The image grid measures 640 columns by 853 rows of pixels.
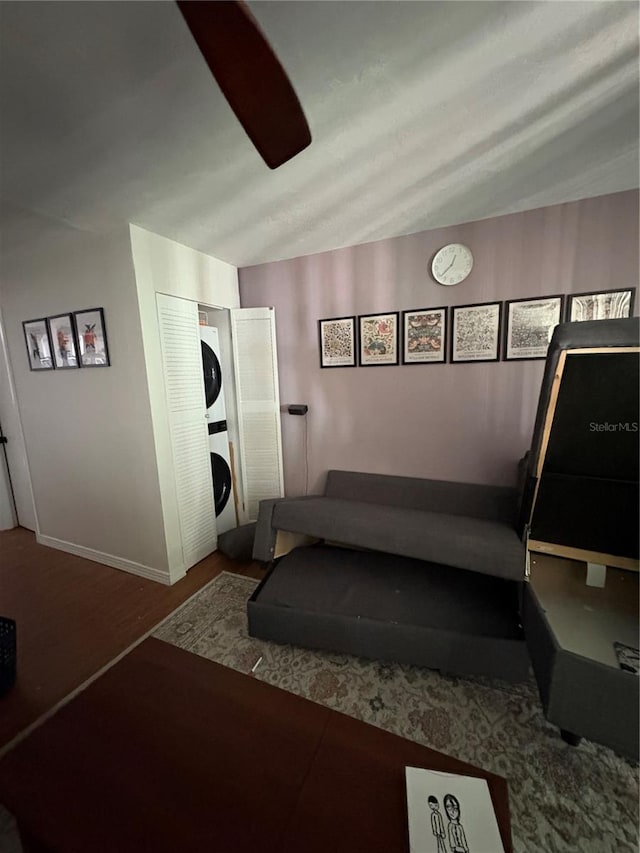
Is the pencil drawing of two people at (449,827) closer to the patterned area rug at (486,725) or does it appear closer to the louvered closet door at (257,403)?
the patterned area rug at (486,725)

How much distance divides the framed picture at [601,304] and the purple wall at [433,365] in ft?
0.17

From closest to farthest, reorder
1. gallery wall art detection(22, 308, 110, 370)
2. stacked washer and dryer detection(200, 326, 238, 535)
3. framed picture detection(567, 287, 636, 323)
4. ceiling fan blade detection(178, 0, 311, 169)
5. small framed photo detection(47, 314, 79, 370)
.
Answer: ceiling fan blade detection(178, 0, 311, 169) → framed picture detection(567, 287, 636, 323) → gallery wall art detection(22, 308, 110, 370) → small framed photo detection(47, 314, 79, 370) → stacked washer and dryer detection(200, 326, 238, 535)

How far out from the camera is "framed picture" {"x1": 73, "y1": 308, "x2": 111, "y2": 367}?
6.97 ft

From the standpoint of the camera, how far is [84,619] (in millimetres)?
1951

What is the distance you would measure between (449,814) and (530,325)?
2.22m

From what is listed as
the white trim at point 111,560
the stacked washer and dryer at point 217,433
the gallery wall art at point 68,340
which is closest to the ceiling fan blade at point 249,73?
the gallery wall art at point 68,340

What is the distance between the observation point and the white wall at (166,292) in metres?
1.99

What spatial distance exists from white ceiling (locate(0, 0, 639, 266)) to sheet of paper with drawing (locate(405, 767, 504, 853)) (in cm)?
201

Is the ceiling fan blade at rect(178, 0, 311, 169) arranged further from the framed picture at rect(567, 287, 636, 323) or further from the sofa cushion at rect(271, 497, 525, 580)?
the framed picture at rect(567, 287, 636, 323)

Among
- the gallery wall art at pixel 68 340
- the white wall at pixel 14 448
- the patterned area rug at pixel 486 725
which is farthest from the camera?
the white wall at pixel 14 448

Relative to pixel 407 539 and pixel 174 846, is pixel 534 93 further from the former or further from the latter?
pixel 174 846

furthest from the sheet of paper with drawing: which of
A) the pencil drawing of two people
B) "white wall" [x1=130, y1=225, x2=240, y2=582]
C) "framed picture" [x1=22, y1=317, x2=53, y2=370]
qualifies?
"framed picture" [x1=22, y1=317, x2=53, y2=370]

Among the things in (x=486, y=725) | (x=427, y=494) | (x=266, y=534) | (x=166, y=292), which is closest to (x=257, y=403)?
(x=166, y=292)

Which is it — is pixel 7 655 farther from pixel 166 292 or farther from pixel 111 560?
pixel 166 292
